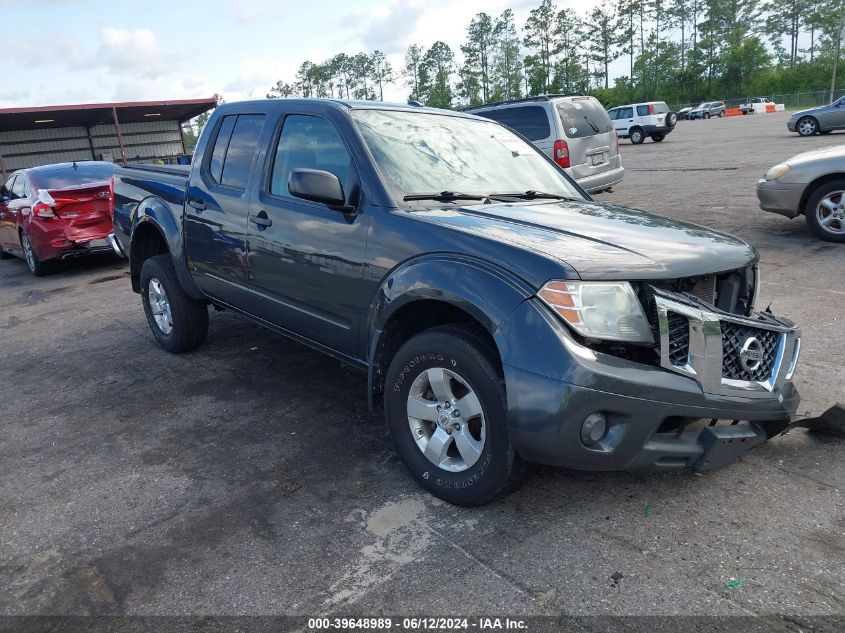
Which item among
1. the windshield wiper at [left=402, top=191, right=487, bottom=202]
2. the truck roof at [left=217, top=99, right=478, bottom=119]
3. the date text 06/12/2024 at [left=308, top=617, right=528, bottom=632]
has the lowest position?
the date text 06/12/2024 at [left=308, top=617, right=528, bottom=632]

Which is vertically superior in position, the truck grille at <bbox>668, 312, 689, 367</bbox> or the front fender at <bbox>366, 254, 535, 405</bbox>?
the front fender at <bbox>366, 254, 535, 405</bbox>

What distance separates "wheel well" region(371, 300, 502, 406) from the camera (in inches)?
126

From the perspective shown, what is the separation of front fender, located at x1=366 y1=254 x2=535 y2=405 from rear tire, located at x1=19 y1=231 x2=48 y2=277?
8805 millimetres

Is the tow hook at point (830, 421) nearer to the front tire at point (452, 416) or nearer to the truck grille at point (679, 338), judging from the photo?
the truck grille at point (679, 338)

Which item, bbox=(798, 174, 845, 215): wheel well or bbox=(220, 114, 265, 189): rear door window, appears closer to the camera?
bbox=(220, 114, 265, 189): rear door window

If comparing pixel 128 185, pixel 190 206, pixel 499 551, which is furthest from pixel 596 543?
pixel 128 185

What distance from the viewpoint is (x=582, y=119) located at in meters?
11.4

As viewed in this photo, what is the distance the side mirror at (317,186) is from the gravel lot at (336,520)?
4.56 ft

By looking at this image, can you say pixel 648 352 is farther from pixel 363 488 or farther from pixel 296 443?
pixel 296 443

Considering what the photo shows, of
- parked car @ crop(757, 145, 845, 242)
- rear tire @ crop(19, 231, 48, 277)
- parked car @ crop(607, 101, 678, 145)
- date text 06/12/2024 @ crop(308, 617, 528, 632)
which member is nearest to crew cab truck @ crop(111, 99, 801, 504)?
date text 06/12/2024 @ crop(308, 617, 528, 632)

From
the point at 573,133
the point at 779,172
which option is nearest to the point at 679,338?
the point at 779,172

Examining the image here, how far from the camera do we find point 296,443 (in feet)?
12.7

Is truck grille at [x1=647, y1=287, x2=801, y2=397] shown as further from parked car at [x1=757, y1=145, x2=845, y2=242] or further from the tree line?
the tree line

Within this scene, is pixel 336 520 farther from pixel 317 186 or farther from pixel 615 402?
pixel 317 186
